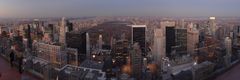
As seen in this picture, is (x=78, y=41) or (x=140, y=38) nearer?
(x=78, y=41)

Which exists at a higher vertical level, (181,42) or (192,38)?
(192,38)

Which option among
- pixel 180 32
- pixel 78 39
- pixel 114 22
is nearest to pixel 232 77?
pixel 114 22

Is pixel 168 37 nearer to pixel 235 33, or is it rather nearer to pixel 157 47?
pixel 157 47

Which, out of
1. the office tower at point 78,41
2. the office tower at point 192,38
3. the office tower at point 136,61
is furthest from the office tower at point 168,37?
the office tower at point 78,41

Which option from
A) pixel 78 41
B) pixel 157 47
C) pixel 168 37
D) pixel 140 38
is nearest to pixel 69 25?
pixel 78 41

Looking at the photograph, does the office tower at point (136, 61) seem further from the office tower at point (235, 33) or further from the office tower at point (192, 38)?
the office tower at point (235, 33)

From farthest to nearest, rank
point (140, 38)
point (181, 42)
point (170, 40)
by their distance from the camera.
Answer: point (170, 40)
point (181, 42)
point (140, 38)
